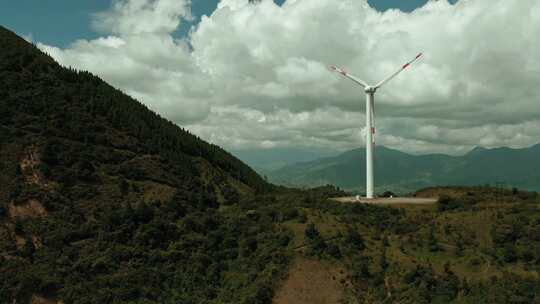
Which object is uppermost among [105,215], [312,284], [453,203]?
[453,203]

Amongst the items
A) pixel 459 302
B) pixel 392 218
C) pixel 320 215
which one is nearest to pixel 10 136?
pixel 320 215

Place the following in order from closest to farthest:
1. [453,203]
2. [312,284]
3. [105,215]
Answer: [312,284], [105,215], [453,203]

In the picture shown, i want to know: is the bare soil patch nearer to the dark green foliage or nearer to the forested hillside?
the forested hillside

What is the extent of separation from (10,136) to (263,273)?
8951 cm

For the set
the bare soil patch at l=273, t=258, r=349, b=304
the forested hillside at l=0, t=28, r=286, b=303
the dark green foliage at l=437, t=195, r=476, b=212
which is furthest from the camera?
the dark green foliage at l=437, t=195, r=476, b=212

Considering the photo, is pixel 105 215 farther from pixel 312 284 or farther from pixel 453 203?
pixel 453 203

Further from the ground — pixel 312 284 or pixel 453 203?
pixel 453 203

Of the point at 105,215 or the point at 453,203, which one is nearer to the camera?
the point at 105,215

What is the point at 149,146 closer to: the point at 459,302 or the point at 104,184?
the point at 104,184

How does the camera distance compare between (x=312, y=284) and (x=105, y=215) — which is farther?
(x=105, y=215)

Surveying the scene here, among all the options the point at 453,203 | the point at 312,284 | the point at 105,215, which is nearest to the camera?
the point at 312,284

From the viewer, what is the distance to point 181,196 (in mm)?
140125

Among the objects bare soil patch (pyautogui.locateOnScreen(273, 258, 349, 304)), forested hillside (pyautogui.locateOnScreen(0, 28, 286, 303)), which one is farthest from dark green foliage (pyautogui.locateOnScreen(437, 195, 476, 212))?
forested hillside (pyautogui.locateOnScreen(0, 28, 286, 303))

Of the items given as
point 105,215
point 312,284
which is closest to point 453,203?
point 312,284
